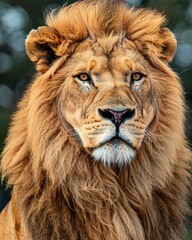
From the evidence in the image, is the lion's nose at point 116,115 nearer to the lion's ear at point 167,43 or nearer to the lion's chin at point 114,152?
the lion's chin at point 114,152

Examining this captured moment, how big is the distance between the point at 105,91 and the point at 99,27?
1.94 ft

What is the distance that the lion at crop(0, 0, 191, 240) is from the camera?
509 centimetres

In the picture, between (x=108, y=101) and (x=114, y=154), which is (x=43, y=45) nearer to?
(x=108, y=101)

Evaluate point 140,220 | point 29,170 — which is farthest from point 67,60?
point 140,220

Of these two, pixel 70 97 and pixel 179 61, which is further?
pixel 179 61

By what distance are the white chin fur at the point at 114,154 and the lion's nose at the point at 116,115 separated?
18 cm

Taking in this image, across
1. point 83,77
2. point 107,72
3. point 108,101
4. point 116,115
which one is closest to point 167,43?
point 107,72

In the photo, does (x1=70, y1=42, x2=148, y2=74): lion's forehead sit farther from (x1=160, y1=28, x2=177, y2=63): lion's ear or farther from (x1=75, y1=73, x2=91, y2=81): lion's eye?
(x1=160, y1=28, x2=177, y2=63): lion's ear

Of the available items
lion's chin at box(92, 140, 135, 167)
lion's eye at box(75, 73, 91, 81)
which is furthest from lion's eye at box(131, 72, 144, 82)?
lion's chin at box(92, 140, 135, 167)

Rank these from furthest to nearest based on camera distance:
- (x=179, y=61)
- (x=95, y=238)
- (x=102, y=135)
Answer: (x=179, y=61)
(x=95, y=238)
(x=102, y=135)

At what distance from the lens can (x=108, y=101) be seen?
481 centimetres

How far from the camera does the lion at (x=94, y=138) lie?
5.09 metres

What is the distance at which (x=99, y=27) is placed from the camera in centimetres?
532

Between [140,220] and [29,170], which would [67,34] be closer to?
[29,170]
